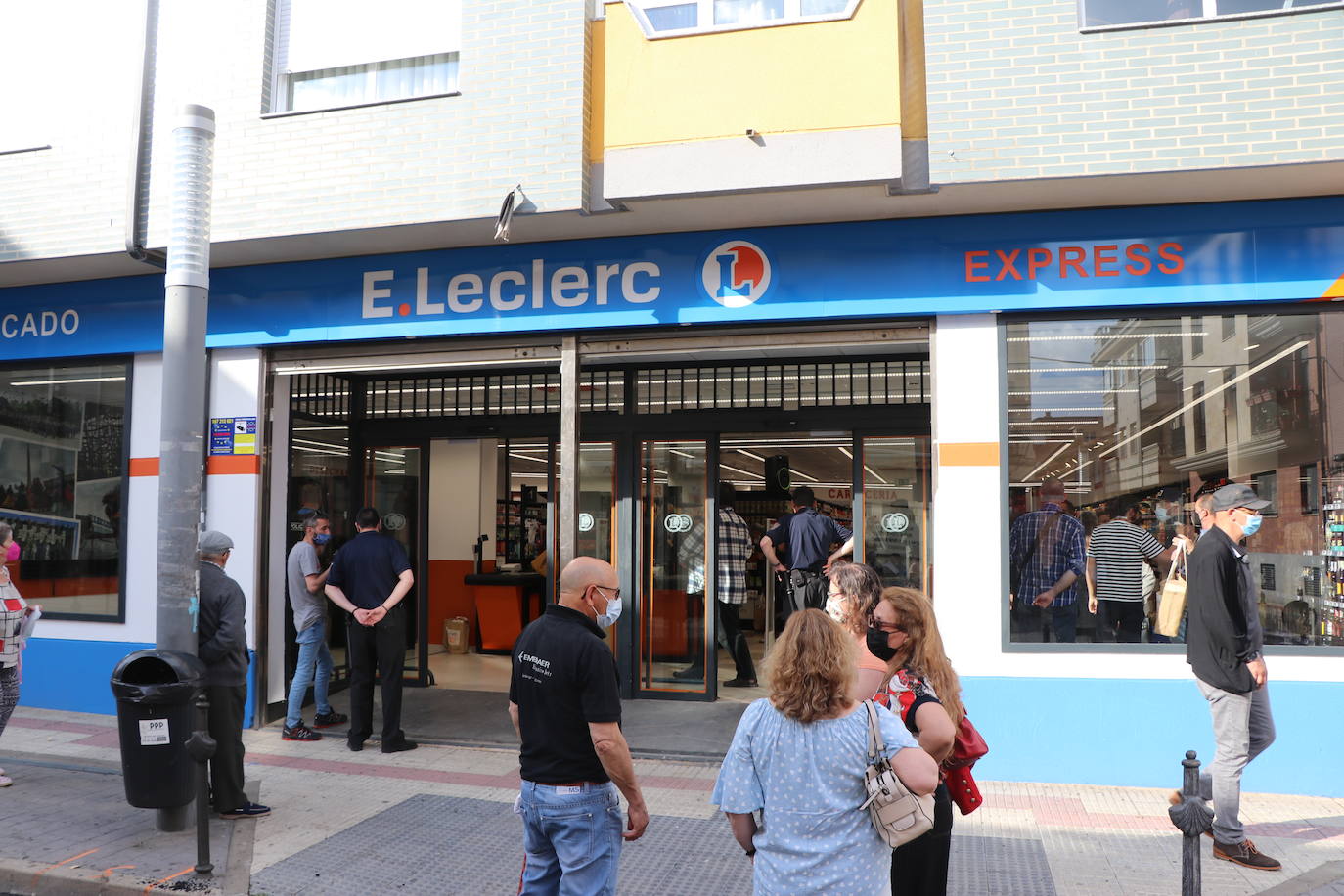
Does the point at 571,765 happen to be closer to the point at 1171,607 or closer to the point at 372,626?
the point at 372,626

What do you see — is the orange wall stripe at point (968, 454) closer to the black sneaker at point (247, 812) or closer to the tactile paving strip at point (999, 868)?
the tactile paving strip at point (999, 868)

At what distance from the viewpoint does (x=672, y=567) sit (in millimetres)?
9500

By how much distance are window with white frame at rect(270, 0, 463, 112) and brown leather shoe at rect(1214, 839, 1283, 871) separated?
24.3 ft

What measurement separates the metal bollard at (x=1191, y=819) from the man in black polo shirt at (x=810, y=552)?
5.27 metres

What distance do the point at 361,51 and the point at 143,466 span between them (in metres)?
4.28

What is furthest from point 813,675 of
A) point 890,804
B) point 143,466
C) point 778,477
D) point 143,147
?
point 778,477

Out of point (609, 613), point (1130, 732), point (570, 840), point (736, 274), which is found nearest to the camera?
point (570, 840)

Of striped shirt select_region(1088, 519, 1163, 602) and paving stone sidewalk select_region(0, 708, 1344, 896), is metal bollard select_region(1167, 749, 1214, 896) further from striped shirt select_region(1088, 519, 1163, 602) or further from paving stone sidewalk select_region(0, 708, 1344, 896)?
striped shirt select_region(1088, 519, 1163, 602)

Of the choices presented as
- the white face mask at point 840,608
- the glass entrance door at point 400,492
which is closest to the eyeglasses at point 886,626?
the white face mask at point 840,608

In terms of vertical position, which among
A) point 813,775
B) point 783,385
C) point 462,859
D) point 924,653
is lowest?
point 462,859

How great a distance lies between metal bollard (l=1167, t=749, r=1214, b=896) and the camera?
12.4 feet

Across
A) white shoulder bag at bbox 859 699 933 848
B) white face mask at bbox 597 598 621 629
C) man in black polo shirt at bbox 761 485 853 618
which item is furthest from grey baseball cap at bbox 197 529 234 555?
man in black polo shirt at bbox 761 485 853 618

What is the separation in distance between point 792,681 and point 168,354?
483 centimetres

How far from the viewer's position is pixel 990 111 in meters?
6.67
